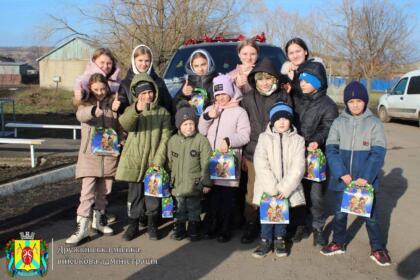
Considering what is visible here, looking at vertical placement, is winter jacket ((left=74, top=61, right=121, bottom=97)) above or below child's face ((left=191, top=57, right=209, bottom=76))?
below

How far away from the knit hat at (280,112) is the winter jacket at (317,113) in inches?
13.9

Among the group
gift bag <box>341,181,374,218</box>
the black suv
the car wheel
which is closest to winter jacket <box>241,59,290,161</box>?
gift bag <box>341,181,374,218</box>

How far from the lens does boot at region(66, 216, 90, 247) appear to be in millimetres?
4496

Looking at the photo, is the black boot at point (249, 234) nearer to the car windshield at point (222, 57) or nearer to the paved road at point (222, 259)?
the paved road at point (222, 259)

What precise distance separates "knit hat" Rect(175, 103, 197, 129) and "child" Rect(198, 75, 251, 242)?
0.57 ft

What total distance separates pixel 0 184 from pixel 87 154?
100 inches

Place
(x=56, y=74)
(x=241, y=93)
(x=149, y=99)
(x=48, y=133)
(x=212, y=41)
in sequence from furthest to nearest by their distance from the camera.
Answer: (x=56, y=74)
(x=48, y=133)
(x=212, y=41)
(x=241, y=93)
(x=149, y=99)

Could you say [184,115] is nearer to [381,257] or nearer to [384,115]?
[381,257]

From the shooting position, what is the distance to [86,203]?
4621mm

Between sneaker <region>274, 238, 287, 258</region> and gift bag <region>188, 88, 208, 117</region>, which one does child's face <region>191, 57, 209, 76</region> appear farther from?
sneaker <region>274, 238, 287, 258</region>

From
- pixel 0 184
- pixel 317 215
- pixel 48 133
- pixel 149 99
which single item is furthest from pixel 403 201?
pixel 48 133

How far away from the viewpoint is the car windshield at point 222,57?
6.77 metres

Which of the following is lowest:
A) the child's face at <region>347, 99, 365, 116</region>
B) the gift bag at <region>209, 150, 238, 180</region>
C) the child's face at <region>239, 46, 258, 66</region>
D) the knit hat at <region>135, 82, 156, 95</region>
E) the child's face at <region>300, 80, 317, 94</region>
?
the gift bag at <region>209, 150, 238, 180</region>

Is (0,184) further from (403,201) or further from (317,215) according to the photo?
(403,201)
